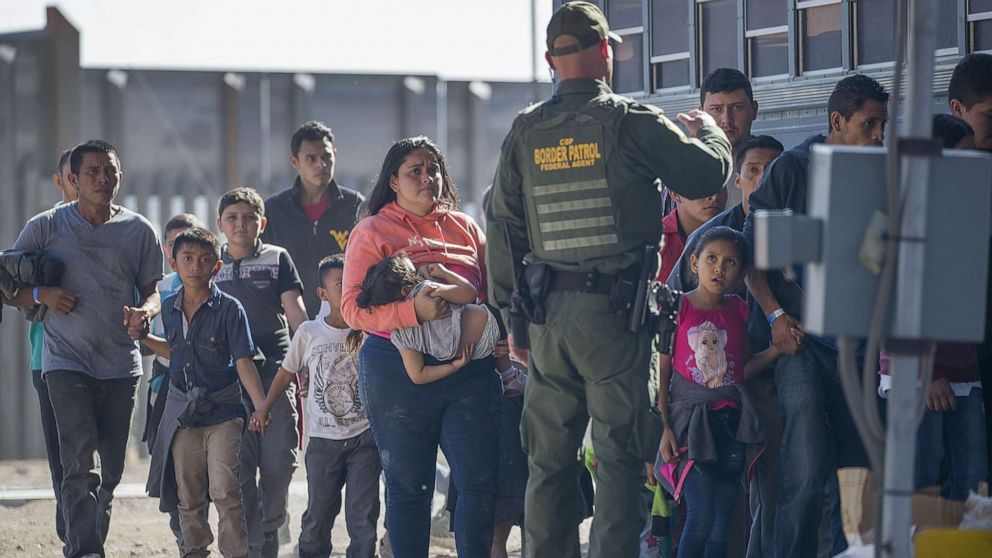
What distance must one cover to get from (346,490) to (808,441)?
2.38m

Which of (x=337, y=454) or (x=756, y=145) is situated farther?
(x=337, y=454)

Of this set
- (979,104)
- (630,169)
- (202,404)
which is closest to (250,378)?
(202,404)

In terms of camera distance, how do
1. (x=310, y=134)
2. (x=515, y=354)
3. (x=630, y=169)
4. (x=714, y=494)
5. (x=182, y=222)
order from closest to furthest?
1. (x=630, y=169)
2. (x=515, y=354)
3. (x=714, y=494)
4. (x=310, y=134)
5. (x=182, y=222)

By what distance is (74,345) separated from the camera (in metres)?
7.58

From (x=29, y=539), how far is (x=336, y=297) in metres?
3.69

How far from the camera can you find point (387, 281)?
5.98 metres

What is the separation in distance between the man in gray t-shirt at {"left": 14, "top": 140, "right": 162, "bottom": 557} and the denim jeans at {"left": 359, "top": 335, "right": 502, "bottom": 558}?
205 cm

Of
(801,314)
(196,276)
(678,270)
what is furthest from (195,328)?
(801,314)

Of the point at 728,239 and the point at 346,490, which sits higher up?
the point at 728,239

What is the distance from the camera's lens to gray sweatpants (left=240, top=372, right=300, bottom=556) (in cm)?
782

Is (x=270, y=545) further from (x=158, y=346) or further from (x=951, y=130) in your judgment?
(x=951, y=130)

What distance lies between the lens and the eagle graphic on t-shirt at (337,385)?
7.16 meters

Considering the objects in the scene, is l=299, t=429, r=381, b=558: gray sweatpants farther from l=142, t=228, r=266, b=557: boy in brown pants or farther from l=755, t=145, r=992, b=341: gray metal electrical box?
l=755, t=145, r=992, b=341: gray metal electrical box

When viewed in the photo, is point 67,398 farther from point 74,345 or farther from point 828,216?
point 828,216
